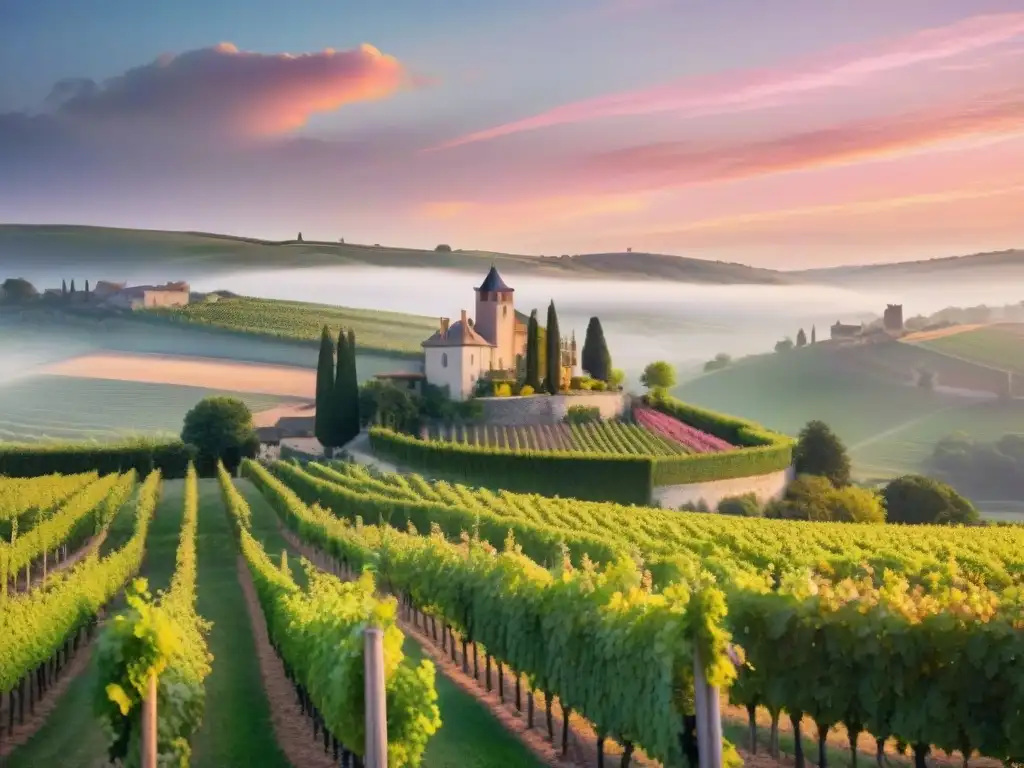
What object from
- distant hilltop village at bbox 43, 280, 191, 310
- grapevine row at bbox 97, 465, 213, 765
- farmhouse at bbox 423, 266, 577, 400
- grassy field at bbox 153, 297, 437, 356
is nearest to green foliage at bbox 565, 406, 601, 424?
farmhouse at bbox 423, 266, 577, 400

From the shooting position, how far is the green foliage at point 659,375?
184 ft

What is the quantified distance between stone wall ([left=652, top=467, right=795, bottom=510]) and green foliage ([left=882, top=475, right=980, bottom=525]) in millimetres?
4626

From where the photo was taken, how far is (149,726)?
24.3ft

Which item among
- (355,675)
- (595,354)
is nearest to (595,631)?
(355,675)

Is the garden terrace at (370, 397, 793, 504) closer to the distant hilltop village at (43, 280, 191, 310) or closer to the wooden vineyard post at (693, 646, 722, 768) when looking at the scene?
the wooden vineyard post at (693, 646, 722, 768)

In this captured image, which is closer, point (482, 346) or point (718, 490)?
point (718, 490)

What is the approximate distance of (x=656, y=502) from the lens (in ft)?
120

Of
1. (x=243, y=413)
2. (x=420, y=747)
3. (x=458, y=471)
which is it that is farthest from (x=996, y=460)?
(x=420, y=747)

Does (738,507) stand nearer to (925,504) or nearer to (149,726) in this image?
(925,504)

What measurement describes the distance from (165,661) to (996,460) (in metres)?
57.4

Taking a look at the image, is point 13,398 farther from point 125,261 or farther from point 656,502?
point 656,502

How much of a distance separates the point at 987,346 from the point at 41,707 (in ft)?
226

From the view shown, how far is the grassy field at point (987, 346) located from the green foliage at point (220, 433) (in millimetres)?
45520

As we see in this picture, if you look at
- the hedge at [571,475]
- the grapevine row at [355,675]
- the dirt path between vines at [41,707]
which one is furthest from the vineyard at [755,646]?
the hedge at [571,475]
